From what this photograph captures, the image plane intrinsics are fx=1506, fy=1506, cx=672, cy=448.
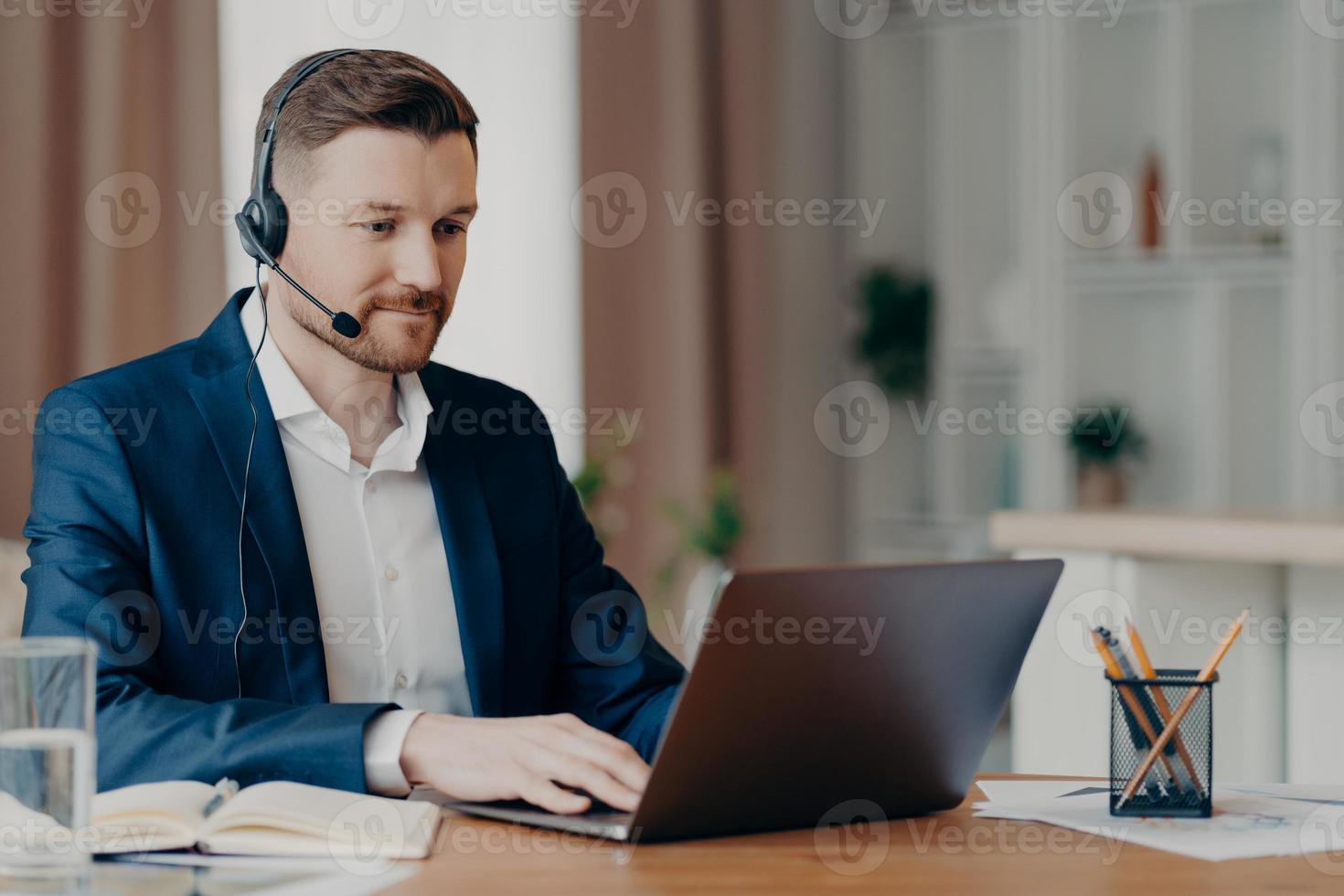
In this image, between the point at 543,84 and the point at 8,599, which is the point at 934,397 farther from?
the point at 8,599

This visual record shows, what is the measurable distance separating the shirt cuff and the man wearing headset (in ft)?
0.56

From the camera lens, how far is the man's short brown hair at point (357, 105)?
1441 millimetres

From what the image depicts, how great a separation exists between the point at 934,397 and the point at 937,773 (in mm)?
3403

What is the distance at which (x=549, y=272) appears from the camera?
381cm

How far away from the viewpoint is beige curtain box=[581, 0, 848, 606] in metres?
3.97

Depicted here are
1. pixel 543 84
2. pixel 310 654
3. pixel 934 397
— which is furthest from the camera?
pixel 934 397

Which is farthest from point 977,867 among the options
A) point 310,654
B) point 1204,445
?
point 1204,445

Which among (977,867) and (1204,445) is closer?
(977,867)

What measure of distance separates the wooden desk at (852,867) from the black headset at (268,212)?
0.66 meters
